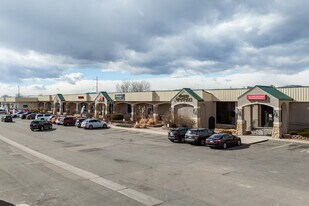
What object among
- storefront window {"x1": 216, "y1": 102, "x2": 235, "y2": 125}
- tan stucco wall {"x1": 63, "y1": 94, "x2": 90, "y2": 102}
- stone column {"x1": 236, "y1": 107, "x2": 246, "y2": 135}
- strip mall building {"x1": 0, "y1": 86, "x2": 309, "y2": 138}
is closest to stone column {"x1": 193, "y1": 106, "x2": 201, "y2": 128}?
strip mall building {"x1": 0, "y1": 86, "x2": 309, "y2": 138}

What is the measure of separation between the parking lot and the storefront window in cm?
1589

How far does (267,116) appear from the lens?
36.4m

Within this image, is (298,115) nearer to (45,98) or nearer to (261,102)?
(261,102)

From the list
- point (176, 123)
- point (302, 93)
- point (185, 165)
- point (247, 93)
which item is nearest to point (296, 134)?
point (302, 93)

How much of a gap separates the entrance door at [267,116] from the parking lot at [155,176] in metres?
12.3

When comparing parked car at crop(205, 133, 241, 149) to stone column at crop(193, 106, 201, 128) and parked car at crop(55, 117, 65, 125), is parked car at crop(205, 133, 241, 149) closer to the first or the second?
stone column at crop(193, 106, 201, 128)

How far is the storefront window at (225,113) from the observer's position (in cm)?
3997

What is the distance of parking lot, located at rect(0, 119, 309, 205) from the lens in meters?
11.1

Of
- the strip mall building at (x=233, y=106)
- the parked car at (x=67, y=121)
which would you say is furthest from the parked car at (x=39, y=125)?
the strip mall building at (x=233, y=106)

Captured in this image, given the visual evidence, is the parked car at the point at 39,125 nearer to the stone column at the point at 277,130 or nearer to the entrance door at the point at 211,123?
the entrance door at the point at 211,123

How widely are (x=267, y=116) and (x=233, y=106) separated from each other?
4.80 metres

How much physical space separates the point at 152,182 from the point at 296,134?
22654mm

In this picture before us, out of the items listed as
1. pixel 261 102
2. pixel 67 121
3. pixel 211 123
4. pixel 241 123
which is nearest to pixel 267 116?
pixel 241 123

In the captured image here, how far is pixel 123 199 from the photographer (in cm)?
1095
